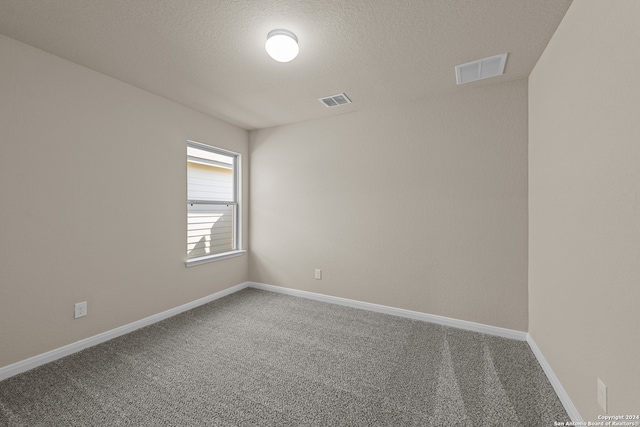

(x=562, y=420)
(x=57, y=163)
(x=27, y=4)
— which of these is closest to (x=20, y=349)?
(x=57, y=163)

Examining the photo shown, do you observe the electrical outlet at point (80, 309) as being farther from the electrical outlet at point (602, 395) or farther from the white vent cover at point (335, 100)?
the electrical outlet at point (602, 395)

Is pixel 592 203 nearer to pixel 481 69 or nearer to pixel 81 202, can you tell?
pixel 481 69

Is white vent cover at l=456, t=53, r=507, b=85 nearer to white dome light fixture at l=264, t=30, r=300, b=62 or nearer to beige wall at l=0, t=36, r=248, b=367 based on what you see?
white dome light fixture at l=264, t=30, r=300, b=62

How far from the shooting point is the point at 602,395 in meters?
1.27

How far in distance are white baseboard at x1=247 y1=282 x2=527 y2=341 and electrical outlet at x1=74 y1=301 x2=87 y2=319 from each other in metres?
2.07

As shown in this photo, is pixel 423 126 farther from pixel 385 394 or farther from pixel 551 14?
pixel 385 394

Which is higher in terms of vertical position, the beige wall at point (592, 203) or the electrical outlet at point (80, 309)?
the beige wall at point (592, 203)

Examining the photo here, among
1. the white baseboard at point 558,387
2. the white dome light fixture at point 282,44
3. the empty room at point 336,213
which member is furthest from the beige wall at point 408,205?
the white dome light fixture at point 282,44

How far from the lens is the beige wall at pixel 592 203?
1.10 metres

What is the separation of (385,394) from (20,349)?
2657mm

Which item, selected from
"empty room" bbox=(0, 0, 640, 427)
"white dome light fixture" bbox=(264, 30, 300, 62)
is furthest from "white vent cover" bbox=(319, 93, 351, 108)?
"white dome light fixture" bbox=(264, 30, 300, 62)

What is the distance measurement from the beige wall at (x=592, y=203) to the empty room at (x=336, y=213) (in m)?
0.01

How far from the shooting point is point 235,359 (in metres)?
2.18

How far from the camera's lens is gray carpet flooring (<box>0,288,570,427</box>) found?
1.57 m
